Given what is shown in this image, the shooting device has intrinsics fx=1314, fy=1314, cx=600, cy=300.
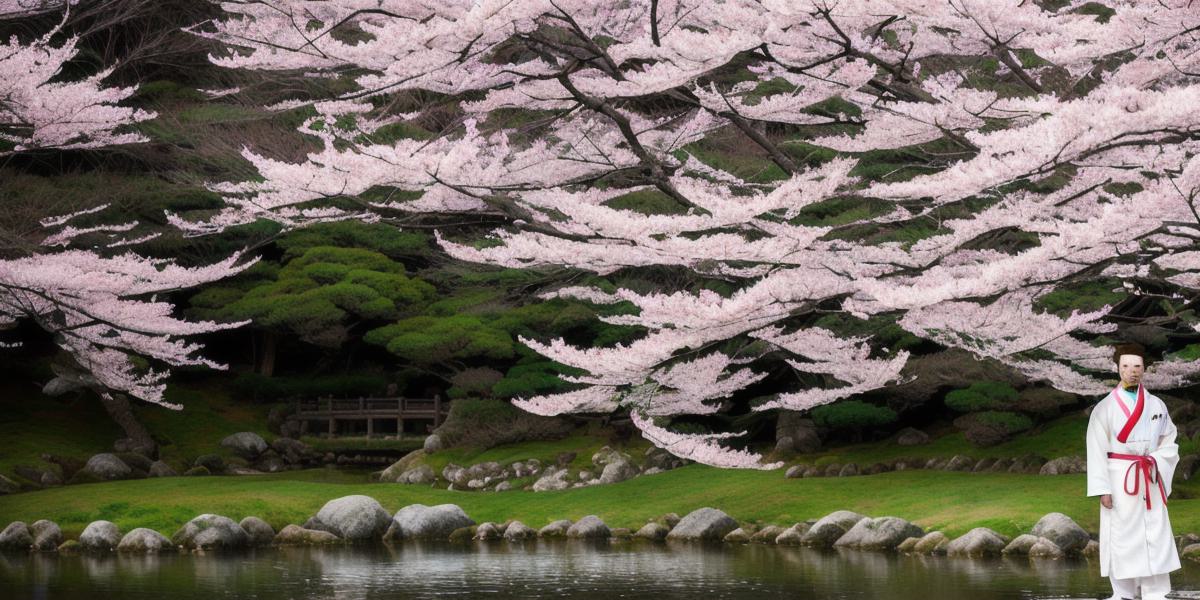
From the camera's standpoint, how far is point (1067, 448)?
15023 mm

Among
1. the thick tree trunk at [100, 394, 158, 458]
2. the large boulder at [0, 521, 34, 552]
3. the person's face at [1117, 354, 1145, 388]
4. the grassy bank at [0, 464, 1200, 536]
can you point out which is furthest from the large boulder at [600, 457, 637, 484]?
the person's face at [1117, 354, 1145, 388]

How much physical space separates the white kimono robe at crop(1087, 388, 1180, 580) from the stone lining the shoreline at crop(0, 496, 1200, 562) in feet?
15.9

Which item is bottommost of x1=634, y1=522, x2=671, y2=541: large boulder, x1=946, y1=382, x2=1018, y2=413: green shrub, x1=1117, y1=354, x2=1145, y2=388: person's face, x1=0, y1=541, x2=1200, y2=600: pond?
x1=0, y1=541, x2=1200, y2=600: pond

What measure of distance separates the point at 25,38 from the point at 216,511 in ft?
31.1

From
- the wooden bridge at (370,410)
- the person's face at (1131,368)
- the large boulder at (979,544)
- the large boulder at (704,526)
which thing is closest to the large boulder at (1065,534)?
the large boulder at (979,544)

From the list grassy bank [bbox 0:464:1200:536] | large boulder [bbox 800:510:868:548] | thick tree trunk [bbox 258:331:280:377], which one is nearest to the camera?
grassy bank [bbox 0:464:1200:536]

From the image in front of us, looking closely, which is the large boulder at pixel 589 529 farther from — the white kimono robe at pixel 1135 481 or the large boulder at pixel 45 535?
the white kimono robe at pixel 1135 481

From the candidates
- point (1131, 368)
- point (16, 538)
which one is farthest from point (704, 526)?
point (1131, 368)

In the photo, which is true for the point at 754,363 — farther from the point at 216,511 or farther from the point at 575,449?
the point at 216,511

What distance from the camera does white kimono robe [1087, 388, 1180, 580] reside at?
6227 mm

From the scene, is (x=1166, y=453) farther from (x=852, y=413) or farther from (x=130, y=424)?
(x=130, y=424)

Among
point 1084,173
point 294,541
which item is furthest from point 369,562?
point 1084,173

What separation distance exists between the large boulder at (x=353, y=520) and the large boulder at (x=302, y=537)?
0.44 ft

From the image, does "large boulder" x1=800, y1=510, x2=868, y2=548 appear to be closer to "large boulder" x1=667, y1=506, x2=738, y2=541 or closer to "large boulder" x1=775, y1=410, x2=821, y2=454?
"large boulder" x1=667, y1=506, x2=738, y2=541
